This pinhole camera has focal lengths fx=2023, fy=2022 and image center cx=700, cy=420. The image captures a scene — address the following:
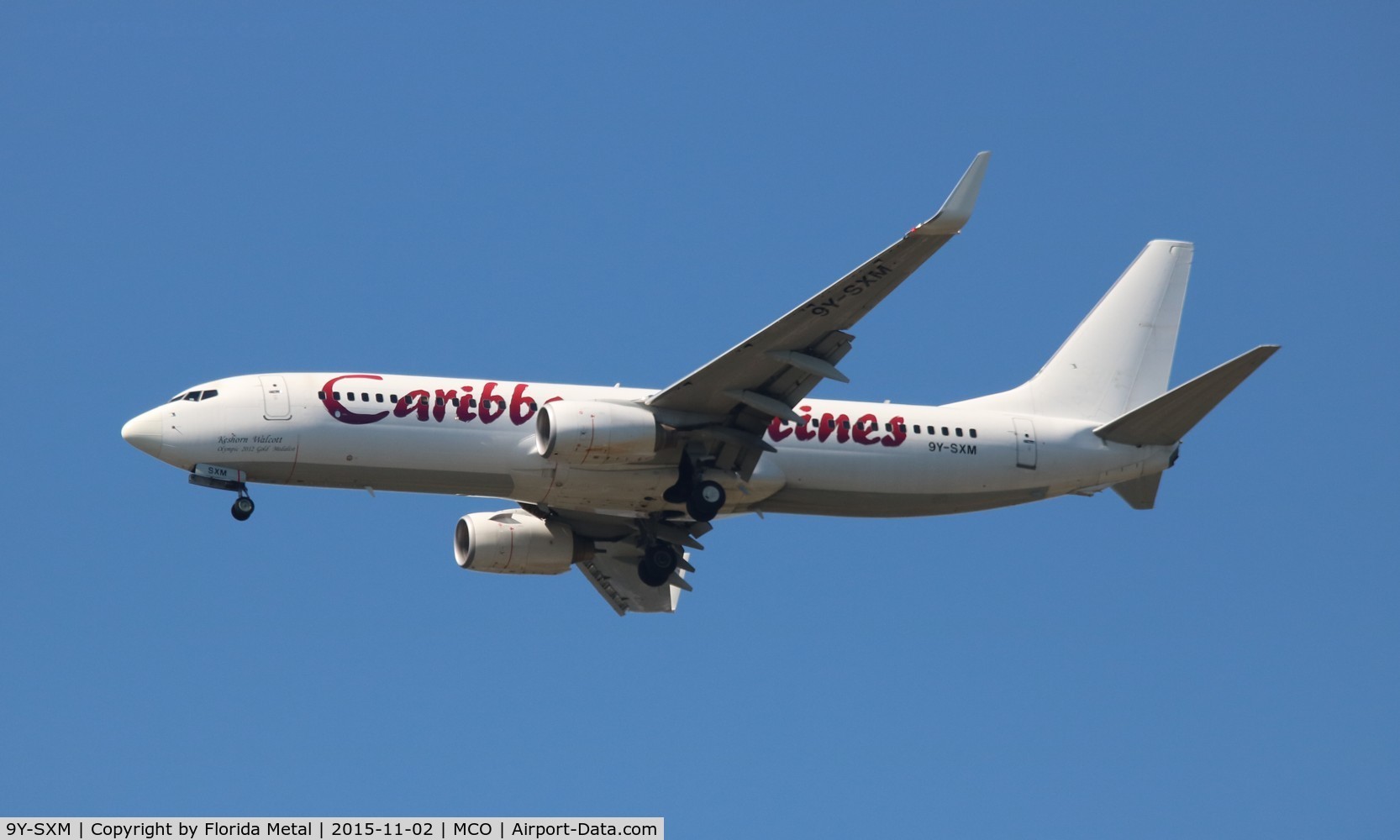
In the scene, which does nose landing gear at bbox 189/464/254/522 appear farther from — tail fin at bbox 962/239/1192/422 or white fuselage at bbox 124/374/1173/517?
tail fin at bbox 962/239/1192/422

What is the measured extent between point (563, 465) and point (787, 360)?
5.58m

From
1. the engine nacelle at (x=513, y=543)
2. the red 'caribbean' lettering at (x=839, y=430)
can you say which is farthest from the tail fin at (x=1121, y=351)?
the engine nacelle at (x=513, y=543)

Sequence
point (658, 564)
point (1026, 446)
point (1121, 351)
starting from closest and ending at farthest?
point (1026, 446)
point (658, 564)
point (1121, 351)

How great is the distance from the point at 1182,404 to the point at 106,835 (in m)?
25.6

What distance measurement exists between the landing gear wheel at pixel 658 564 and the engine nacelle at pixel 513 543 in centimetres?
231

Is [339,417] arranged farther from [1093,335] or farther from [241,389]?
[1093,335]

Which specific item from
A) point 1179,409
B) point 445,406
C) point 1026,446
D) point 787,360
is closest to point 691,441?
point 787,360

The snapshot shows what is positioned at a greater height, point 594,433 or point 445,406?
point 445,406

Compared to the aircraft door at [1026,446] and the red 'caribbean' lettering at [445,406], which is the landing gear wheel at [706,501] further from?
the aircraft door at [1026,446]

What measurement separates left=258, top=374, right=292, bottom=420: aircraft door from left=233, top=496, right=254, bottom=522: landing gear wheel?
1988 millimetres

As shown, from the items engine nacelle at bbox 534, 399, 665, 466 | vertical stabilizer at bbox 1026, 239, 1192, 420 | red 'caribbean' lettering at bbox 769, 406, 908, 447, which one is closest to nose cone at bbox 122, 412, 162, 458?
engine nacelle at bbox 534, 399, 665, 466

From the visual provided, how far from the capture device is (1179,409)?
47.3 meters

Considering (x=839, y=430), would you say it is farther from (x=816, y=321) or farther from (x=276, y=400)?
(x=276, y=400)

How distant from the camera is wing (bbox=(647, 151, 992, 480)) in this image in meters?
40.1
